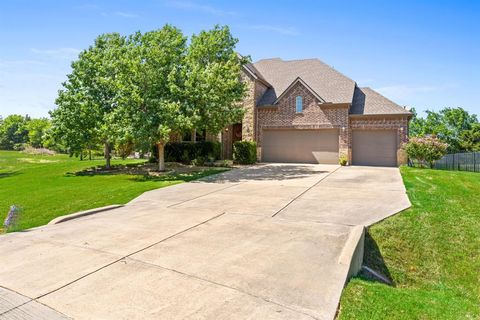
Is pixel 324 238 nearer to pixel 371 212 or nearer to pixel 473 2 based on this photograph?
pixel 371 212

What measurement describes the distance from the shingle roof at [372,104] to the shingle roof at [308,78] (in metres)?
0.88

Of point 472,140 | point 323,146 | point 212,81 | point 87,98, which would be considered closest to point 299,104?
point 323,146

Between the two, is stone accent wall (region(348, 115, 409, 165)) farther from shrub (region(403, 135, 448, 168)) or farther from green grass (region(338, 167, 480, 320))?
green grass (region(338, 167, 480, 320))

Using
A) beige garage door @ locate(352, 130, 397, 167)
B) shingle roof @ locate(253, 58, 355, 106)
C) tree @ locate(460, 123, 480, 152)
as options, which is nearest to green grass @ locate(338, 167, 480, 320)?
beige garage door @ locate(352, 130, 397, 167)

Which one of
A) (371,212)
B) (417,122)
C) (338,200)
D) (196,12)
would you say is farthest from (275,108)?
(417,122)

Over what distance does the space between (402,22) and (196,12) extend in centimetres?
896

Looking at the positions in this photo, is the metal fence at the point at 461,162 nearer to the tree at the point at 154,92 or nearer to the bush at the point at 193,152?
the bush at the point at 193,152

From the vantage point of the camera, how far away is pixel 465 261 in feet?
19.9

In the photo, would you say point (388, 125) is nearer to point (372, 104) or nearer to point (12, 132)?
point (372, 104)

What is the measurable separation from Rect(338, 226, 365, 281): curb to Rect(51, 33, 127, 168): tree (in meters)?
16.2

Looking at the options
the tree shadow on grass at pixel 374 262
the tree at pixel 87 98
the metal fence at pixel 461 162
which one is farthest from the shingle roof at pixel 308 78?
the tree shadow on grass at pixel 374 262

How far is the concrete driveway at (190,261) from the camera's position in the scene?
3418 mm

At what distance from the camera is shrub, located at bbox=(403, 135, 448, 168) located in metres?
17.3

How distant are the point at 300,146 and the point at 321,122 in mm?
2209
